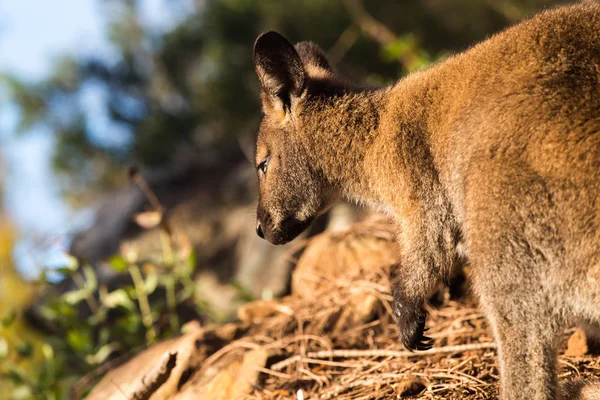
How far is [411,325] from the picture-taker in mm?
3518

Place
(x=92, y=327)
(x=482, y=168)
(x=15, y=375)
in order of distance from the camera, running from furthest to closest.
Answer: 1. (x=92, y=327)
2. (x=15, y=375)
3. (x=482, y=168)

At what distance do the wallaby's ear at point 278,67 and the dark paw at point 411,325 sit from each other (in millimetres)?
1458

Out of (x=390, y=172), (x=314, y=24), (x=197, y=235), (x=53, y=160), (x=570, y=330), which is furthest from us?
(x=53, y=160)

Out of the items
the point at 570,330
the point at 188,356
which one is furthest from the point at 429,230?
the point at 188,356

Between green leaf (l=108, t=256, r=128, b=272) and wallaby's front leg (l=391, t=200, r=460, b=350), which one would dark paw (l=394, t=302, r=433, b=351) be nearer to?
wallaby's front leg (l=391, t=200, r=460, b=350)

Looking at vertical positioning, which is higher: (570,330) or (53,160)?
(53,160)

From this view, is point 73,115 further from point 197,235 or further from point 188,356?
point 188,356

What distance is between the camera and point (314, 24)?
39.6 ft

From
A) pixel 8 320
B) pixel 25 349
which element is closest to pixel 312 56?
pixel 8 320

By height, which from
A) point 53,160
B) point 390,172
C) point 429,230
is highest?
point 53,160

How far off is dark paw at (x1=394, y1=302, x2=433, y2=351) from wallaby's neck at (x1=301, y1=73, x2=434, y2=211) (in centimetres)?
57

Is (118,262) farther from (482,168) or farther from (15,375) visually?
(482,168)

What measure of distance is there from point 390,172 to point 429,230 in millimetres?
415

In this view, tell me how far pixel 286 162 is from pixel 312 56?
0.91 meters
